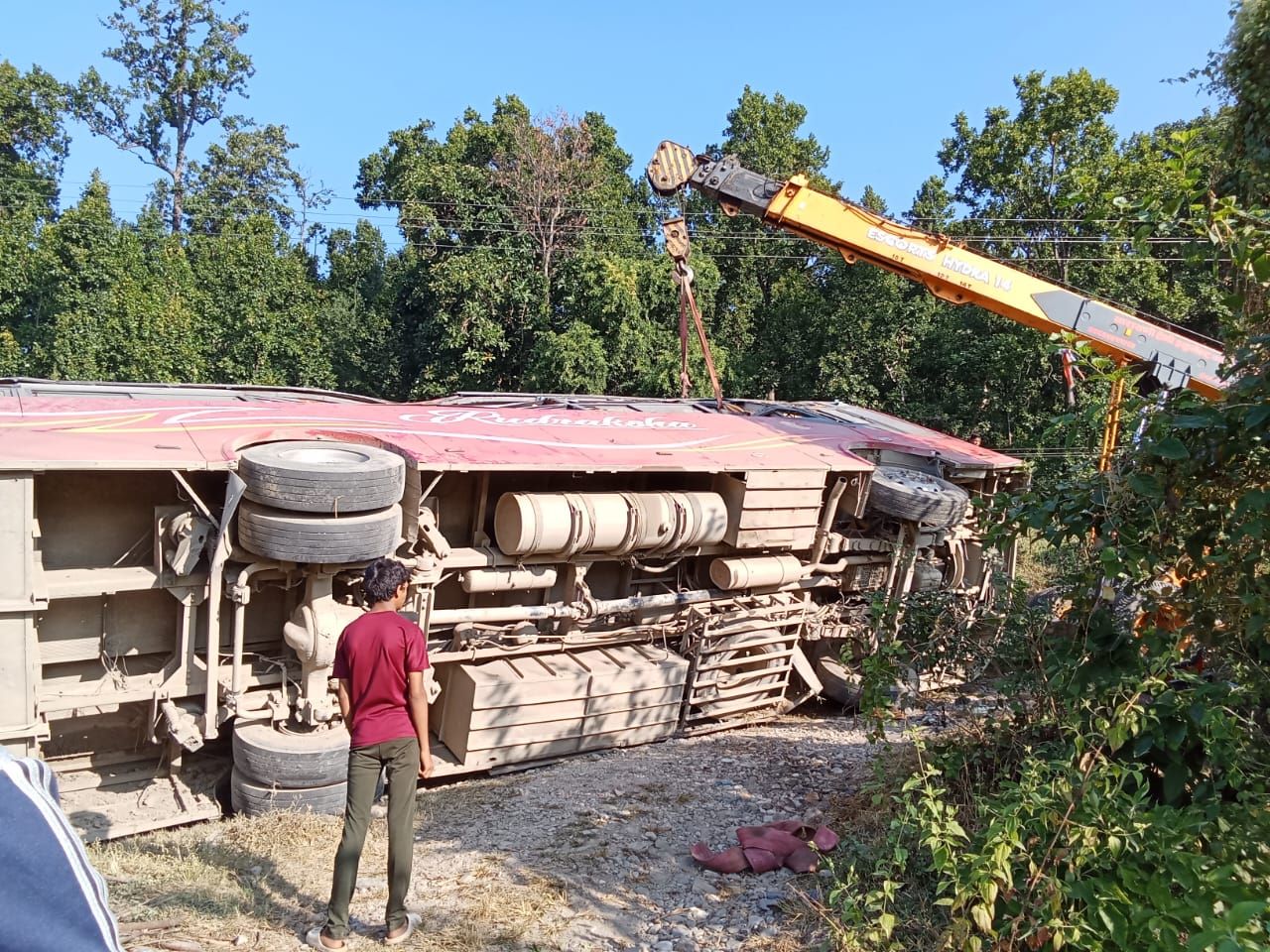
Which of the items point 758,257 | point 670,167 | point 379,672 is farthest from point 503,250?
point 379,672

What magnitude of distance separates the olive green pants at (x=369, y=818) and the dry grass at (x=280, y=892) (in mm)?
195

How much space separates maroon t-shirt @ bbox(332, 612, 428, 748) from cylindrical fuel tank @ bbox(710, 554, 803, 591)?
4.74m

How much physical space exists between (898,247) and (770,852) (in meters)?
7.44

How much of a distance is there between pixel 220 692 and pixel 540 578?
8.28ft

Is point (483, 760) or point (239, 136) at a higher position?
point (239, 136)

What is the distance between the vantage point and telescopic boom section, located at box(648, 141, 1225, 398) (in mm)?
10164

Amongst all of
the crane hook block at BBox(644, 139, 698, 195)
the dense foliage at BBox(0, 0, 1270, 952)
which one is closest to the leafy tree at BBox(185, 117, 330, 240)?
the dense foliage at BBox(0, 0, 1270, 952)

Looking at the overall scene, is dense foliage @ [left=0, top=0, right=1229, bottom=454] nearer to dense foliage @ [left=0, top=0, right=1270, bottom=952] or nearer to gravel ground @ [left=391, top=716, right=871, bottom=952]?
dense foliage @ [left=0, top=0, right=1270, bottom=952]

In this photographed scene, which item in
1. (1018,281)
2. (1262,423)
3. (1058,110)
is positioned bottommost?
(1262,423)

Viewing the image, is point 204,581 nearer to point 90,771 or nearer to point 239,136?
point 90,771

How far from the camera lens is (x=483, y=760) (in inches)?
280

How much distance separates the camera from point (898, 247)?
10.4 metres

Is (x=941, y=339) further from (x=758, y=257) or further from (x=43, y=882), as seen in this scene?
(x=43, y=882)

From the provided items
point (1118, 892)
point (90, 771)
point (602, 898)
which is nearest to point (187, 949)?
point (602, 898)
